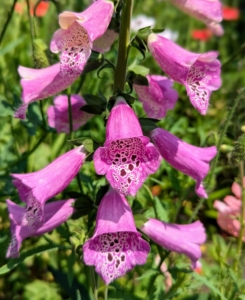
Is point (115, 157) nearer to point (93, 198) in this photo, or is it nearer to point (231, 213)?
point (93, 198)

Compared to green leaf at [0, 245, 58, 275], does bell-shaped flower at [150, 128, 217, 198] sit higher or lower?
higher

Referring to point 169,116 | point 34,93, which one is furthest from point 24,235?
point 169,116

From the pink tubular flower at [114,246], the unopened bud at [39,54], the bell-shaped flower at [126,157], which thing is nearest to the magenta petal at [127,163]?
the bell-shaped flower at [126,157]

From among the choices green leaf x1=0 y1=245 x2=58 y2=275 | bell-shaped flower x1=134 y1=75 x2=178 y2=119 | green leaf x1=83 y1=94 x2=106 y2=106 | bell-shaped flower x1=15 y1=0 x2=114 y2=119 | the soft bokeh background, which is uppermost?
bell-shaped flower x1=15 y1=0 x2=114 y2=119

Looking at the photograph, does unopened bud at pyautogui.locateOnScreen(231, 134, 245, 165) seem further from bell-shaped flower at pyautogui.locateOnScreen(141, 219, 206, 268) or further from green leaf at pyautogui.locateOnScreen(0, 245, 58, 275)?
green leaf at pyautogui.locateOnScreen(0, 245, 58, 275)

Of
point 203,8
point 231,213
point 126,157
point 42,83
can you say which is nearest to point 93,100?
point 42,83

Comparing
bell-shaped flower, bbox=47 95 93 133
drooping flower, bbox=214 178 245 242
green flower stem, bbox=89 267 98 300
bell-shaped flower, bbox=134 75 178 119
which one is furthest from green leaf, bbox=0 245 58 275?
drooping flower, bbox=214 178 245 242
